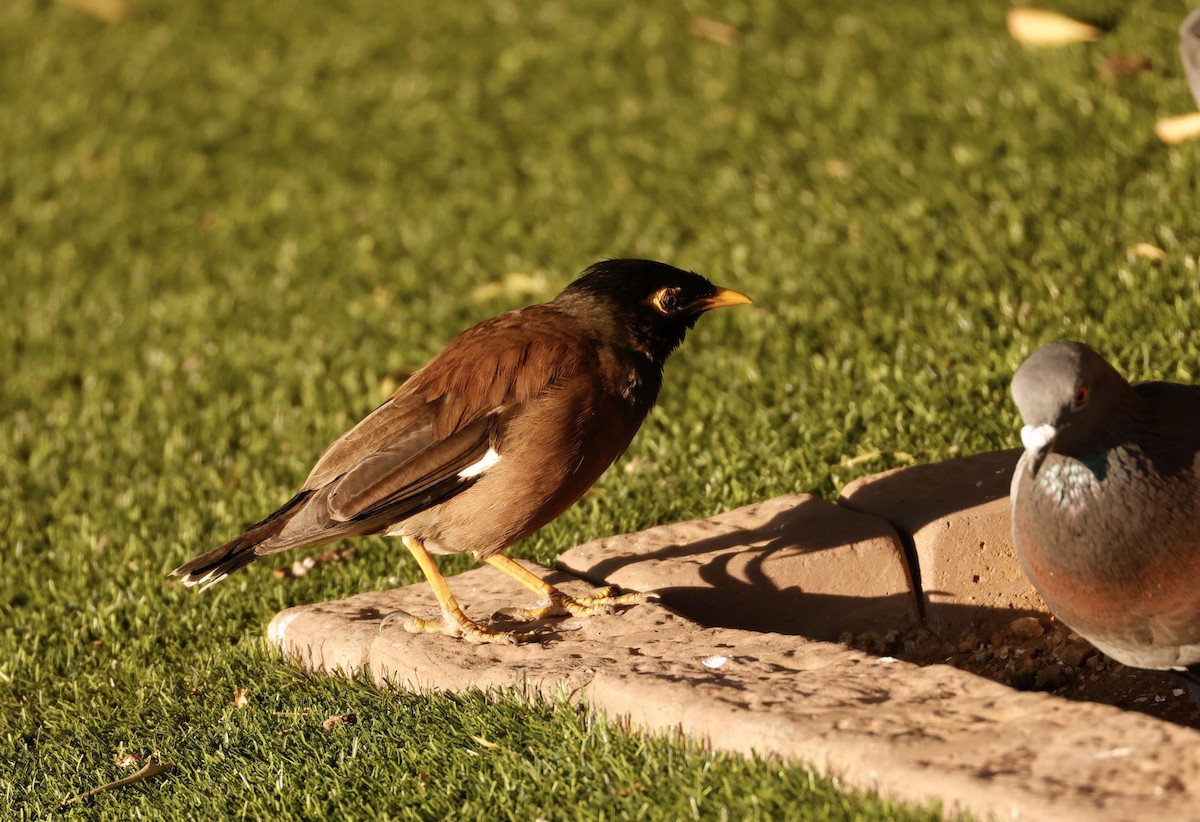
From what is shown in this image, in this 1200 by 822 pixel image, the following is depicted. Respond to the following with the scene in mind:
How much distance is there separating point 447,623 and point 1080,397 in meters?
2.13

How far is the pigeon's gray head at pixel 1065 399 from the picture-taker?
3.57m

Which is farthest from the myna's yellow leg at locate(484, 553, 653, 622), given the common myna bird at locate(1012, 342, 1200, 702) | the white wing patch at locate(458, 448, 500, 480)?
the common myna bird at locate(1012, 342, 1200, 702)

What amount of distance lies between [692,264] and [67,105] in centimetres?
563

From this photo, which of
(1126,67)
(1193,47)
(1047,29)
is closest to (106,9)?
(1047,29)

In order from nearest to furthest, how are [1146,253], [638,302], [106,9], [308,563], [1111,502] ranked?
[1111,502]
[638,302]
[308,563]
[1146,253]
[106,9]

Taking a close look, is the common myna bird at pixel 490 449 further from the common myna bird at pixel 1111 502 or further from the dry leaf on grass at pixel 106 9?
the dry leaf on grass at pixel 106 9

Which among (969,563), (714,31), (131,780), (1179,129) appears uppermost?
(714,31)

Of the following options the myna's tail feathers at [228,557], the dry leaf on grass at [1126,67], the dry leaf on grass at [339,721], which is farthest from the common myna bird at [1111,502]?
the dry leaf on grass at [1126,67]

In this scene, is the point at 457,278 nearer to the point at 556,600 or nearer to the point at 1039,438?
the point at 556,600

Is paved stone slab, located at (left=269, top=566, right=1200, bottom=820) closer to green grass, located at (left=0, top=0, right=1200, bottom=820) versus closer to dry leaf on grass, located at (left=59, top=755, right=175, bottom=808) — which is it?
green grass, located at (left=0, top=0, right=1200, bottom=820)

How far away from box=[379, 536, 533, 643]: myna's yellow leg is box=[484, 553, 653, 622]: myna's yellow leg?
0.15 meters

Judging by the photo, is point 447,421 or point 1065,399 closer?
point 1065,399

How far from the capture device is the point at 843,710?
3.58 meters

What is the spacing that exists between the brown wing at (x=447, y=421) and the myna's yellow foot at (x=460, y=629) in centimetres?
34
